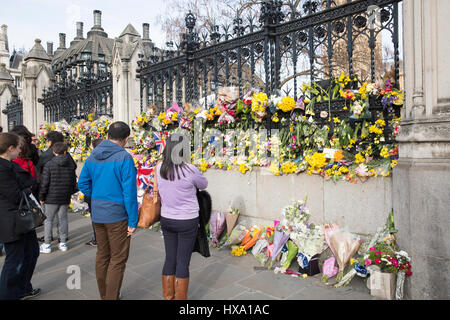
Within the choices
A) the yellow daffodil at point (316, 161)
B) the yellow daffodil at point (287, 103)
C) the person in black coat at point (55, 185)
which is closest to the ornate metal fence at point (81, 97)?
the person in black coat at point (55, 185)

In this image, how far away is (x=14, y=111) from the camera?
50.9 feet

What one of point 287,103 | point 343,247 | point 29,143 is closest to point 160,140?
point 29,143

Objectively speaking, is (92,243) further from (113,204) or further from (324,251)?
(324,251)

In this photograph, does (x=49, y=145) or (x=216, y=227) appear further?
(x=49, y=145)

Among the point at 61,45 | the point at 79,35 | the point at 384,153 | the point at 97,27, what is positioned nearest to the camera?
the point at 384,153

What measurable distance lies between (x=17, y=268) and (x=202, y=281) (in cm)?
206

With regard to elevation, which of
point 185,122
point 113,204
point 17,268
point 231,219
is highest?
point 185,122

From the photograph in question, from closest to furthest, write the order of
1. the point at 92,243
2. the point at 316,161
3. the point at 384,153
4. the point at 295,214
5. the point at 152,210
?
1. the point at 152,210
2. the point at 384,153
3. the point at 316,161
4. the point at 295,214
5. the point at 92,243

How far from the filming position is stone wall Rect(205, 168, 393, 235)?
4.11m

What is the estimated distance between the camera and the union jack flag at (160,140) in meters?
7.18

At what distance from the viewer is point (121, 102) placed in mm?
8898

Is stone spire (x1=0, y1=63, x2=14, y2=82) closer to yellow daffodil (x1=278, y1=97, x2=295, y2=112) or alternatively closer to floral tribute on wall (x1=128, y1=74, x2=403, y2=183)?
floral tribute on wall (x1=128, y1=74, x2=403, y2=183)

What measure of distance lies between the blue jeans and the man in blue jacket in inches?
38.0

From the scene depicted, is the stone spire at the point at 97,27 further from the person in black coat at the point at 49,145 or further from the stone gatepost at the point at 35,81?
the person in black coat at the point at 49,145
